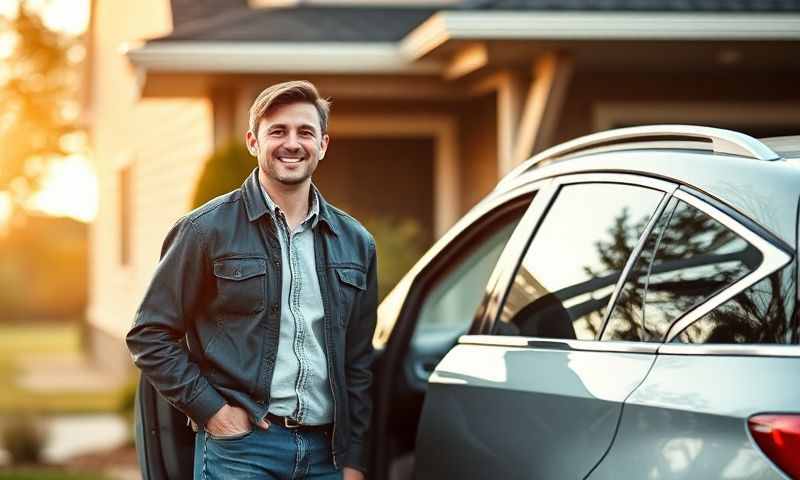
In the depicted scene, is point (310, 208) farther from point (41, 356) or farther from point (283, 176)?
point (41, 356)

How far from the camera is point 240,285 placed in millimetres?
3564

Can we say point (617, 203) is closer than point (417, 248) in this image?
Yes

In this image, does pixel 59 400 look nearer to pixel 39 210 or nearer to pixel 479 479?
pixel 479 479

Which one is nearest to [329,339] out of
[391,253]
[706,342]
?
[706,342]

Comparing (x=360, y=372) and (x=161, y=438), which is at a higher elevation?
(x=360, y=372)

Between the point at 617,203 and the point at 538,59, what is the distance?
7088 millimetres

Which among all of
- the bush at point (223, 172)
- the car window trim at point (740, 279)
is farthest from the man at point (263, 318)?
the bush at point (223, 172)

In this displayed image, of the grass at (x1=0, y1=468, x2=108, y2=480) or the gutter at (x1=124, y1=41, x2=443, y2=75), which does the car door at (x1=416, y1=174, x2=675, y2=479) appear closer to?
the grass at (x1=0, y1=468, x2=108, y2=480)

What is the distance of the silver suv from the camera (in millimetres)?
Answer: 2637

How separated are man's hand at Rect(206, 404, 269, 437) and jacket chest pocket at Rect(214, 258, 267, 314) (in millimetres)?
262

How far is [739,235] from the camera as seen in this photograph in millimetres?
2822

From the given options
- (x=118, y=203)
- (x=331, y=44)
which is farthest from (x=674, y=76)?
(x=118, y=203)

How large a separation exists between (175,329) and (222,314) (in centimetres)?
13

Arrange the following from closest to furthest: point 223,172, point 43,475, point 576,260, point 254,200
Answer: point 576,260, point 254,200, point 223,172, point 43,475
